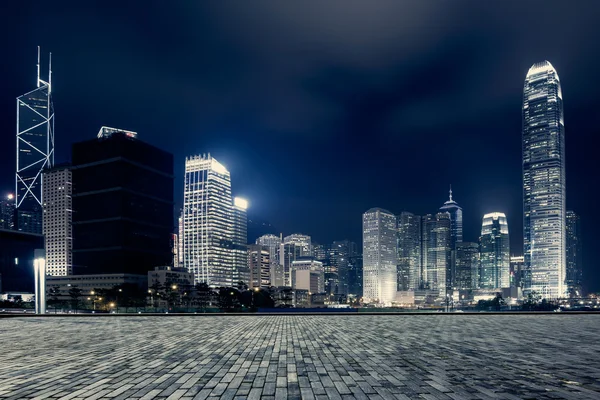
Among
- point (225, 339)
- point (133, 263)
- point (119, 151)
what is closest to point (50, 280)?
point (133, 263)

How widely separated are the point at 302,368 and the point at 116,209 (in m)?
185

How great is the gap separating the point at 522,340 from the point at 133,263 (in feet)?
592

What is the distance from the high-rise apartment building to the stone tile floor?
570ft

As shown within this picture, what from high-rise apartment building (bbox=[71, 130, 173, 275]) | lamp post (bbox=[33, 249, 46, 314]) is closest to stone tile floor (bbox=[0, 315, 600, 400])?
lamp post (bbox=[33, 249, 46, 314])

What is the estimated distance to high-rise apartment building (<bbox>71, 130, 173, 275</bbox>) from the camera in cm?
17975

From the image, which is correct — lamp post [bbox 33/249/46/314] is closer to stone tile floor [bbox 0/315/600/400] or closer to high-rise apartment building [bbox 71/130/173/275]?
stone tile floor [bbox 0/315/600/400]

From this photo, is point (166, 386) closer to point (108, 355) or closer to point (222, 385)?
point (222, 385)

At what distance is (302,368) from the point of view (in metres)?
10.9

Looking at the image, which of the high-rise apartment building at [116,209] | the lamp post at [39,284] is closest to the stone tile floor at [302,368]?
the lamp post at [39,284]

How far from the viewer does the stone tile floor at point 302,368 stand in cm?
844

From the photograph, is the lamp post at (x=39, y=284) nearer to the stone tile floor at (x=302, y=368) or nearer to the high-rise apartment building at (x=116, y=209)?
the stone tile floor at (x=302, y=368)

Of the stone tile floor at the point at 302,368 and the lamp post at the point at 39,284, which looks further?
the lamp post at the point at 39,284

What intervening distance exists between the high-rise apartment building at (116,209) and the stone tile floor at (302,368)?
570 ft

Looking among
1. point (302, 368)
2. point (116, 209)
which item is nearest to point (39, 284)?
point (302, 368)
